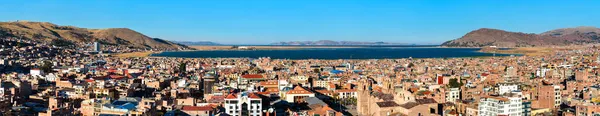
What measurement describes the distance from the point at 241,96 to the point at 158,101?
4139 millimetres

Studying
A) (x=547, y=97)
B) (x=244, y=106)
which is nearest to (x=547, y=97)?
(x=547, y=97)

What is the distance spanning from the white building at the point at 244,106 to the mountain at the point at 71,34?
87.5 m

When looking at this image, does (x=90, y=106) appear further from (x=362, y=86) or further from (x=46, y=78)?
(x=46, y=78)

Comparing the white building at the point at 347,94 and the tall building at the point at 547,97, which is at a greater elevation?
the tall building at the point at 547,97

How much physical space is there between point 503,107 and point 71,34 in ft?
422

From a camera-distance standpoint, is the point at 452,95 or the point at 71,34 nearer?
the point at 452,95

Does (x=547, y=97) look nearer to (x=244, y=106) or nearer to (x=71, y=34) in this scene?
(x=244, y=106)

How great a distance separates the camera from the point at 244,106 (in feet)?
83.1

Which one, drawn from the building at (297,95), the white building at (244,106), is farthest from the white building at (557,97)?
the white building at (244,106)

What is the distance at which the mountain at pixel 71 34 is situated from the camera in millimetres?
116938

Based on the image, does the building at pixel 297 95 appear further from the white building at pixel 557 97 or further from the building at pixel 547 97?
the white building at pixel 557 97

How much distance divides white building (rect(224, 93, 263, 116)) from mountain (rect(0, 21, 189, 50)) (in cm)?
8746

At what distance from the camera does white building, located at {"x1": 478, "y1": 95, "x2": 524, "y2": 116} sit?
24188mm

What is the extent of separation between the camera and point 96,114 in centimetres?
2458
